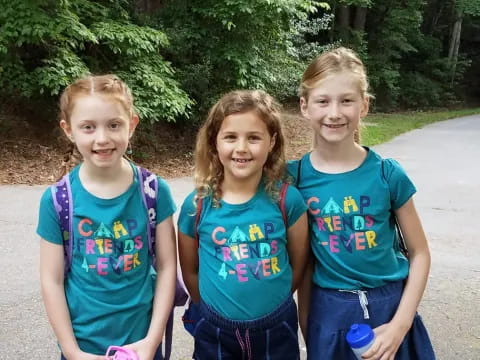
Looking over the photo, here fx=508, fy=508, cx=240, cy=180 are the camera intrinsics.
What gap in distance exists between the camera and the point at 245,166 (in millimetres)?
2018

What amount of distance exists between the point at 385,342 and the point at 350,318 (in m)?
0.15

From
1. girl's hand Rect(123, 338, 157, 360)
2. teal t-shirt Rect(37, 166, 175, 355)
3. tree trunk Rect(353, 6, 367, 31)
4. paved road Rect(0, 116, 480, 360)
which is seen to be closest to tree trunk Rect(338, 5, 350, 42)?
tree trunk Rect(353, 6, 367, 31)

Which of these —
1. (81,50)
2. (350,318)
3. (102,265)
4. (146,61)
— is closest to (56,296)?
(102,265)

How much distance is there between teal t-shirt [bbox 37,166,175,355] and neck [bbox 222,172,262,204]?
0.36 metres

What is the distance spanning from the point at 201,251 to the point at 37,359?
67.2 inches

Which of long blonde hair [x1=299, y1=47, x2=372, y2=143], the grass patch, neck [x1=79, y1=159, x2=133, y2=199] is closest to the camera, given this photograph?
neck [x1=79, y1=159, x2=133, y2=199]

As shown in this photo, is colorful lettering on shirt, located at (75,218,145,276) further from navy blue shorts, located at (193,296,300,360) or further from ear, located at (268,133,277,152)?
ear, located at (268,133,277,152)

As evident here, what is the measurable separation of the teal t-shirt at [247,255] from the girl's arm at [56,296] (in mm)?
533

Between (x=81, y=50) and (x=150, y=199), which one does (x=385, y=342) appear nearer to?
(x=150, y=199)

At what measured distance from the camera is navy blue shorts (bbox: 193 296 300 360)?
1.97m

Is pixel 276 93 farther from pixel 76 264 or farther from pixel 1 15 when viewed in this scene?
pixel 76 264

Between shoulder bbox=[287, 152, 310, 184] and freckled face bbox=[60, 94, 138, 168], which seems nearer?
freckled face bbox=[60, 94, 138, 168]

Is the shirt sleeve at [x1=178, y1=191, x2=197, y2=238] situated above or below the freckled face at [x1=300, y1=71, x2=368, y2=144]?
below

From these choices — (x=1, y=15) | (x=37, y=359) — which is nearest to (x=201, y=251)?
(x=37, y=359)
